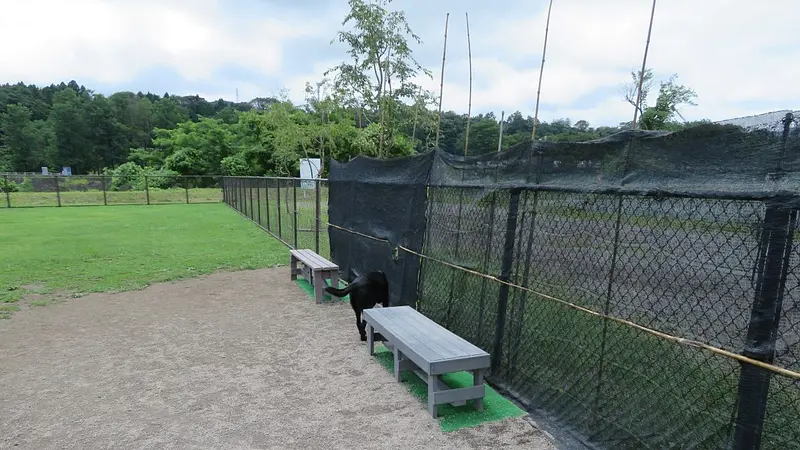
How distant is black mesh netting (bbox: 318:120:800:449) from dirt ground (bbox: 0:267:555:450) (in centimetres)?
61

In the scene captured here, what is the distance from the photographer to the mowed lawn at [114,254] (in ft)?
21.8

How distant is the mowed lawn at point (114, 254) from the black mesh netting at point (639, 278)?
5834 mm

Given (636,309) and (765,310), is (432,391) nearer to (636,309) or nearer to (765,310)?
(636,309)

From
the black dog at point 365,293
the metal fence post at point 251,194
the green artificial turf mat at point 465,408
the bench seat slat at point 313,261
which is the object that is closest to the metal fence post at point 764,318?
the green artificial turf mat at point 465,408

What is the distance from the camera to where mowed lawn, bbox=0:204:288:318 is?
6.63 meters

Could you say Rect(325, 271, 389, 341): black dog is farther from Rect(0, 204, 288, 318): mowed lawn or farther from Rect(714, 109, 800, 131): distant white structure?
Rect(0, 204, 288, 318): mowed lawn

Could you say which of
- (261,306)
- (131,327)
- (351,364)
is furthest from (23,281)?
(351,364)

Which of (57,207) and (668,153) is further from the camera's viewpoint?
(57,207)

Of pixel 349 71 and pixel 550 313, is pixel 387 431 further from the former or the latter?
pixel 349 71

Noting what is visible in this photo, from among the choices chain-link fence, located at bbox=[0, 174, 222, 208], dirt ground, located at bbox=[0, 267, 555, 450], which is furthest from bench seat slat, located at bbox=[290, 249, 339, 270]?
chain-link fence, located at bbox=[0, 174, 222, 208]

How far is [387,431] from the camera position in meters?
2.80

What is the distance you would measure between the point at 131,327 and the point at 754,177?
5.74 metres

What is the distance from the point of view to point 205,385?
136 inches

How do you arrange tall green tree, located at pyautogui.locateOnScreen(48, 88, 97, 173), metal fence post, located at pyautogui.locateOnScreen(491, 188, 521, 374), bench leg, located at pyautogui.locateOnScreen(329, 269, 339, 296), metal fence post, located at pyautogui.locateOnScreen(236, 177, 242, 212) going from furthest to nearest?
1. tall green tree, located at pyautogui.locateOnScreen(48, 88, 97, 173)
2. metal fence post, located at pyautogui.locateOnScreen(236, 177, 242, 212)
3. bench leg, located at pyautogui.locateOnScreen(329, 269, 339, 296)
4. metal fence post, located at pyautogui.locateOnScreen(491, 188, 521, 374)
